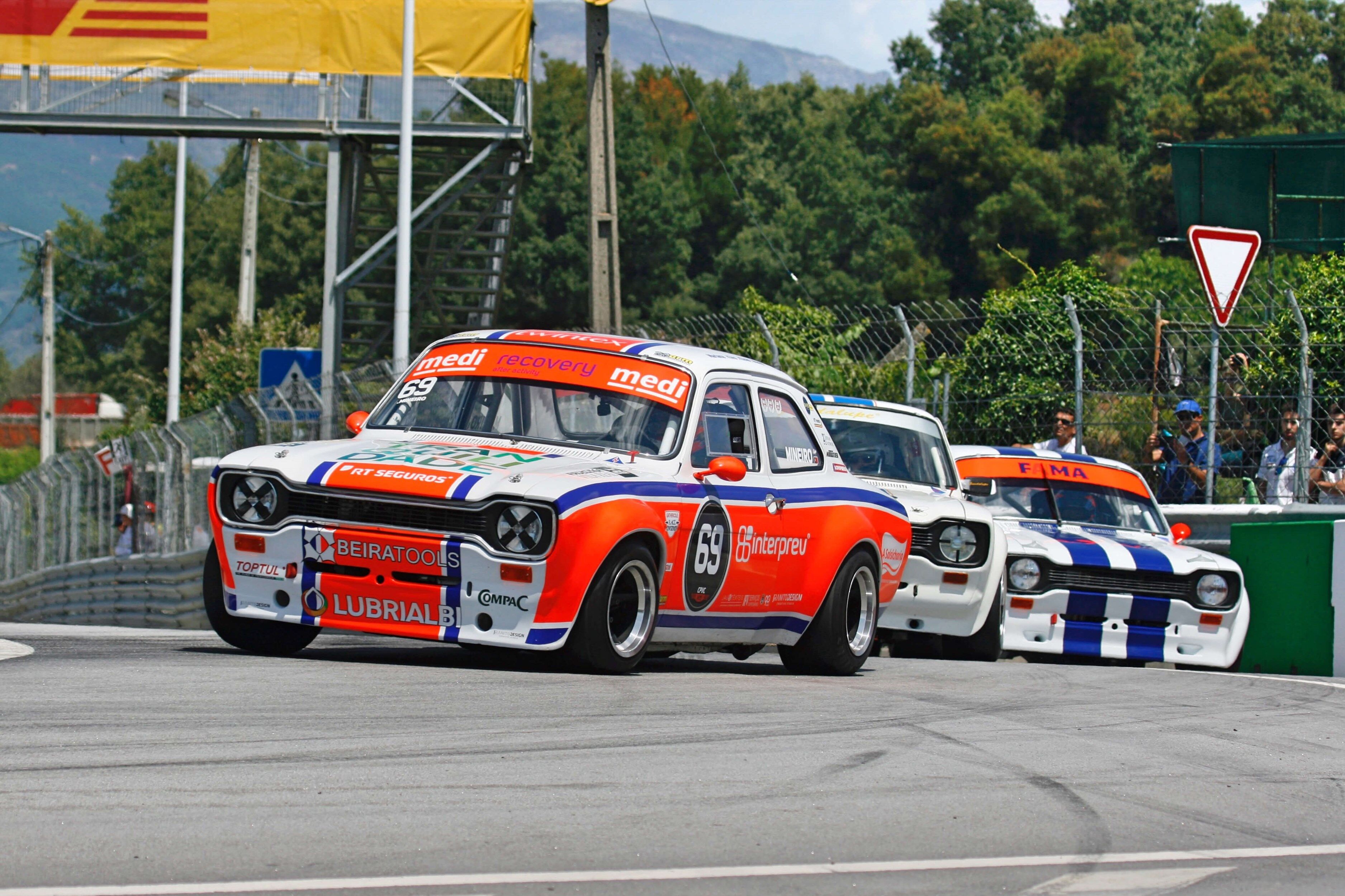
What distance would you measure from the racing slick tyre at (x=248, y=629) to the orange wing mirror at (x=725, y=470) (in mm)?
1905

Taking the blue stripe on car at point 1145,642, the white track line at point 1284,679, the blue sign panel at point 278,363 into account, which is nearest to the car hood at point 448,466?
the white track line at point 1284,679

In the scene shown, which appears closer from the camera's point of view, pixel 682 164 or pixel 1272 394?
pixel 1272 394

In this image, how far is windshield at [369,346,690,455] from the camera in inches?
339

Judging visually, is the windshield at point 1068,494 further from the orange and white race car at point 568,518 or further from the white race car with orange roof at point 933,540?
the orange and white race car at point 568,518

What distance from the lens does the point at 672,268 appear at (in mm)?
69625

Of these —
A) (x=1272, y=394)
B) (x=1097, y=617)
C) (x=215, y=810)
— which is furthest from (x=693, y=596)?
(x=1272, y=394)

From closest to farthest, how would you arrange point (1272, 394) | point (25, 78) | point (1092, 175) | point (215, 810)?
point (215, 810) → point (1272, 394) → point (25, 78) → point (1092, 175)

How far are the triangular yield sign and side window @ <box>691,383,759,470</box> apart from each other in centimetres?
448

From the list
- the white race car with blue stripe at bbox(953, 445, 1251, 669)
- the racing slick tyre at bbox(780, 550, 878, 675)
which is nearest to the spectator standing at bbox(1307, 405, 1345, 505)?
the white race car with blue stripe at bbox(953, 445, 1251, 669)

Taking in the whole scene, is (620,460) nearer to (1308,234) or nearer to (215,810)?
(215,810)

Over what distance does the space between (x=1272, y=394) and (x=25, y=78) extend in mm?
18917

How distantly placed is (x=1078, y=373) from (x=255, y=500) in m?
8.19

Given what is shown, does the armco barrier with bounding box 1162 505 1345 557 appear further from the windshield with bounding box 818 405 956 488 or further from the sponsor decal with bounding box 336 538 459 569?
the sponsor decal with bounding box 336 538 459 569

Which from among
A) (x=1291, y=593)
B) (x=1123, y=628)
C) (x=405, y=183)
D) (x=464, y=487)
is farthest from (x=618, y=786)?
(x=405, y=183)
